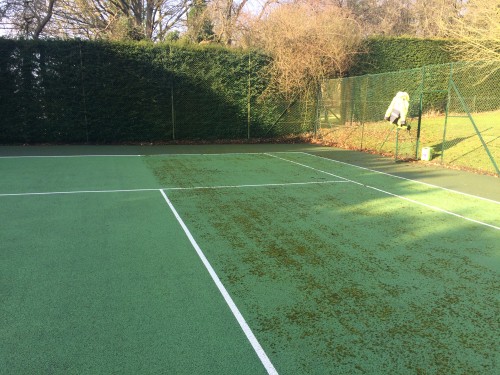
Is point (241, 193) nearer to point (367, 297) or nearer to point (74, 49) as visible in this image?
point (367, 297)

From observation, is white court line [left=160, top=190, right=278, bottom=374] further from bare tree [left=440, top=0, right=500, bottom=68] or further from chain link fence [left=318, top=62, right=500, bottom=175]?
bare tree [left=440, top=0, right=500, bottom=68]

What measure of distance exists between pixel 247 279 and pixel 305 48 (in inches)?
544

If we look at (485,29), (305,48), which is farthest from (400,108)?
(305,48)

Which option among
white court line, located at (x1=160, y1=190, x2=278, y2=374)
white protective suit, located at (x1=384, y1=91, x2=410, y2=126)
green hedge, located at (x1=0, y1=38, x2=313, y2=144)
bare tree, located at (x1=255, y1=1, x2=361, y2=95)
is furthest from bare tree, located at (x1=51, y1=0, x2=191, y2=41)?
white court line, located at (x1=160, y1=190, x2=278, y2=374)

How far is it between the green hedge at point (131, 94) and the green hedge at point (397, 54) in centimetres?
355

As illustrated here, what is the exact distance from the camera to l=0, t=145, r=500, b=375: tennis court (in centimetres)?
278

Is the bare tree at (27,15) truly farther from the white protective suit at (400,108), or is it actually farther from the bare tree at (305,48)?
the white protective suit at (400,108)

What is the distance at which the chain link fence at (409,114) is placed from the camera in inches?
518

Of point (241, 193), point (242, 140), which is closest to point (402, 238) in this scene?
point (241, 193)

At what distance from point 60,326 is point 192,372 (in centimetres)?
124

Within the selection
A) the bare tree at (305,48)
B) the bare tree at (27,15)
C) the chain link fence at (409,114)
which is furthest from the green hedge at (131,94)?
the bare tree at (27,15)

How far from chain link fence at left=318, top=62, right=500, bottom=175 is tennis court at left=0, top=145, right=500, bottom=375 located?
5489 mm

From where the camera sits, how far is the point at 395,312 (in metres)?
3.42

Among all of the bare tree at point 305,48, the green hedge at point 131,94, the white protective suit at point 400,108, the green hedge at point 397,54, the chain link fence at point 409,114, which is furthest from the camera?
the green hedge at point 397,54
